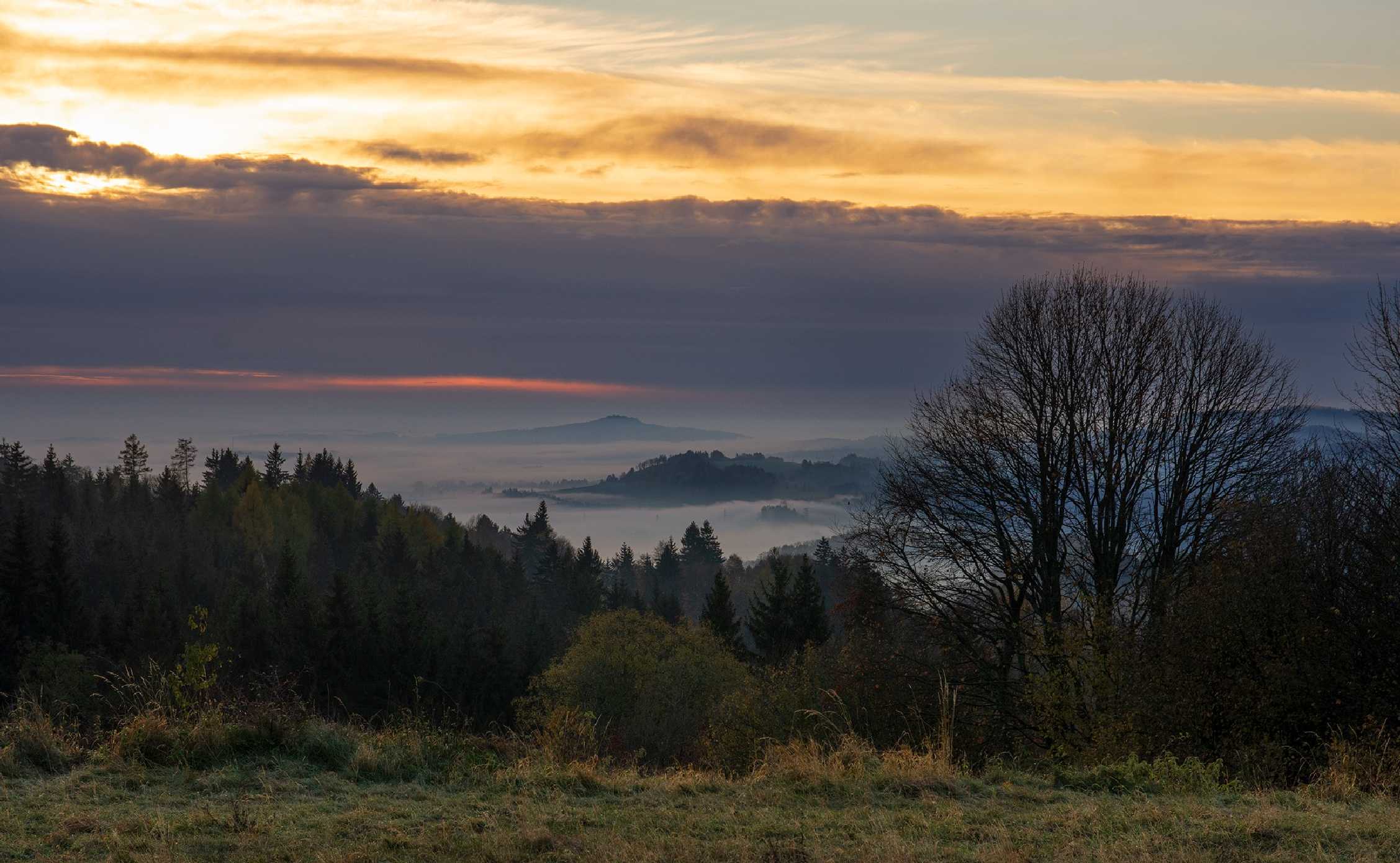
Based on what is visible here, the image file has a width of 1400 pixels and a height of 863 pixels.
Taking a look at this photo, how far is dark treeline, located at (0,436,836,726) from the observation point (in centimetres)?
5497

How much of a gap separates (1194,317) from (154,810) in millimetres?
24200

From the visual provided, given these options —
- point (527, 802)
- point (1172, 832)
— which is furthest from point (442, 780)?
point (1172, 832)

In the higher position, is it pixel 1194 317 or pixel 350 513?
pixel 1194 317

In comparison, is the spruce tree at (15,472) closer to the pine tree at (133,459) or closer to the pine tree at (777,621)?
the pine tree at (133,459)

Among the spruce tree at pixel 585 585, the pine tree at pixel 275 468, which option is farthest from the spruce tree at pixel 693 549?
the pine tree at pixel 275 468

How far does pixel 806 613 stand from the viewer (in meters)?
62.7

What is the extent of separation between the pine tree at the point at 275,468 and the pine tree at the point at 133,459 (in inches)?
559

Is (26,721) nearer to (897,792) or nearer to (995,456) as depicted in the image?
(897,792)

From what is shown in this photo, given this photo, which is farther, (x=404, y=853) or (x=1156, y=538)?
(x=1156, y=538)

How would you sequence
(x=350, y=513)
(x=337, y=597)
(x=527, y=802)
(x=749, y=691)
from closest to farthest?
(x=527, y=802), (x=749, y=691), (x=337, y=597), (x=350, y=513)

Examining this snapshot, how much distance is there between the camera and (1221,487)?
77.2ft

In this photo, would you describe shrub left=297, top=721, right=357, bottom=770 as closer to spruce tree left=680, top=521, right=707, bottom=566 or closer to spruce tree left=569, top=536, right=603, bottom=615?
spruce tree left=569, top=536, right=603, bottom=615

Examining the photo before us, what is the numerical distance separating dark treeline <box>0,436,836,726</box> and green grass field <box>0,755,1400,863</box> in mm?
7757

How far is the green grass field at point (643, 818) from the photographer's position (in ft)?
20.9
